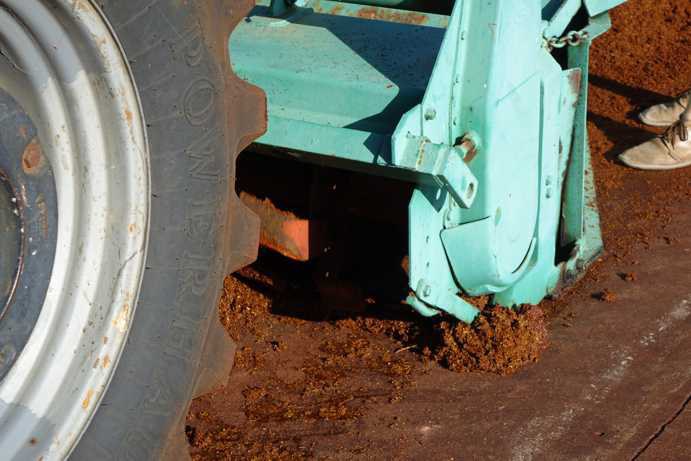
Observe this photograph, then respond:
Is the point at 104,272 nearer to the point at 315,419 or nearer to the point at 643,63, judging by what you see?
the point at 315,419

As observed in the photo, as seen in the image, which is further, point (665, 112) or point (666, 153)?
point (665, 112)

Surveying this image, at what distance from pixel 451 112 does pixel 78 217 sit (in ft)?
3.63

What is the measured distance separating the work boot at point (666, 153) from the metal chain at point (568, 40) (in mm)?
1414

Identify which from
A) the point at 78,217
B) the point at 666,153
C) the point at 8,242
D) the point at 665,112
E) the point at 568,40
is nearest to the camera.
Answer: the point at 8,242

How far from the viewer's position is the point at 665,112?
15.2 ft

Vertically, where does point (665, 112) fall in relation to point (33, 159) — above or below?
below

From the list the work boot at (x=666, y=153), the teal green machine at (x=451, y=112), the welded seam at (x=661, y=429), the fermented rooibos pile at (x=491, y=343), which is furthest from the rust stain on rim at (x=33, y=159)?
the work boot at (x=666, y=153)

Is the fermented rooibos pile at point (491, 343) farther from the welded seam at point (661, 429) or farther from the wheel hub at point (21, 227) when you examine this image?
the wheel hub at point (21, 227)

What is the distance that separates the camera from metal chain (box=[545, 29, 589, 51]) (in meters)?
2.86

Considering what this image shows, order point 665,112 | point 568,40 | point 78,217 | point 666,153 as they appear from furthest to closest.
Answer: point 665,112
point 666,153
point 568,40
point 78,217

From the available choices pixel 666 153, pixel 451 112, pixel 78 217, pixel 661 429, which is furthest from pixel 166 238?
pixel 666 153

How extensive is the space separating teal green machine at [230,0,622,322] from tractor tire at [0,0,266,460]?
559 mm

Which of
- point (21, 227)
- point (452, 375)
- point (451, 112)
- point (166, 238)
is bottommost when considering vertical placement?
point (452, 375)

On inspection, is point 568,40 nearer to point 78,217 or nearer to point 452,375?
point 452,375
